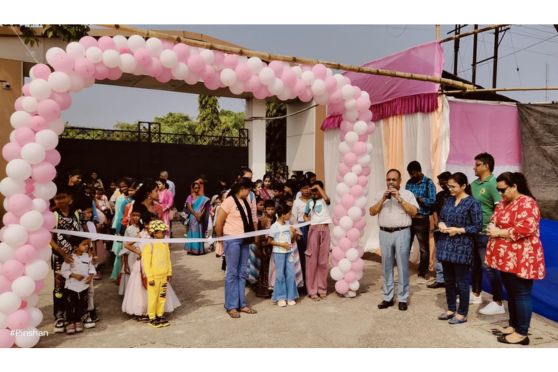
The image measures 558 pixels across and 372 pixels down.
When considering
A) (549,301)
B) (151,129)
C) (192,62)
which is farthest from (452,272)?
(151,129)

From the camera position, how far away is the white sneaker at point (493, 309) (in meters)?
4.80

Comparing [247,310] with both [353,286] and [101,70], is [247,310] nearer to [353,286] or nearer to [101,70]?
[353,286]

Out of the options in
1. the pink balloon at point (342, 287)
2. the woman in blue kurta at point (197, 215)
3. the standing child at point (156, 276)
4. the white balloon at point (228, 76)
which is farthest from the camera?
the woman in blue kurta at point (197, 215)

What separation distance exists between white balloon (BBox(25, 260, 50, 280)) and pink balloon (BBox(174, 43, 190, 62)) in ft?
8.04

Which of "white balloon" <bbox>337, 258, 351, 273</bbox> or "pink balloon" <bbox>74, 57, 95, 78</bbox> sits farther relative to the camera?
"white balloon" <bbox>337, 258, 351, 273</bbox>

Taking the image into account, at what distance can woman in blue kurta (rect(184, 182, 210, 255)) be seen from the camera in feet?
26.5

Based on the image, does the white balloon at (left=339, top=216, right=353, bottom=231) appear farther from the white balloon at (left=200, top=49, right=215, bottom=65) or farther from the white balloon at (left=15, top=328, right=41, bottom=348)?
the white balloon at (left=15, top=328, right=41, bottom=348)

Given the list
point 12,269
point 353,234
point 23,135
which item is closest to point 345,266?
point 353,234

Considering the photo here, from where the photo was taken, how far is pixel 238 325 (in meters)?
4.48

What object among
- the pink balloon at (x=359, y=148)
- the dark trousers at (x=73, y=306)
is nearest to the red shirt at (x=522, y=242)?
the pink balloon at (x=359, y=148)

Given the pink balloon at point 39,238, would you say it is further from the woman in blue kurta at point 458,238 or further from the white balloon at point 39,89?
the woman in blue kurta at point 458,238

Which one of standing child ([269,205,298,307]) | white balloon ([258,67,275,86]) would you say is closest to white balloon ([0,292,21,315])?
standing child ([269,205,298,307])

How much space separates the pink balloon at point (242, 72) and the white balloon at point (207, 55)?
0.31 meters

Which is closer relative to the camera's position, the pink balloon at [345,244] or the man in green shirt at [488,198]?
the man in green shirt at [488,198]
